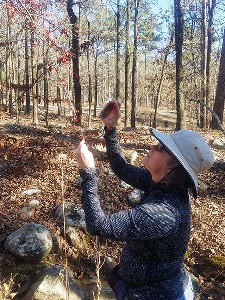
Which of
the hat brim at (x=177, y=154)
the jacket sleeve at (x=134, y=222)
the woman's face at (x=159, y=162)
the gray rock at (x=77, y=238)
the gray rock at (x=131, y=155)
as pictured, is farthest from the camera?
the gray rock at (x=131, y=155)

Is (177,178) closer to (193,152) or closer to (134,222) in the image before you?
(193,152)

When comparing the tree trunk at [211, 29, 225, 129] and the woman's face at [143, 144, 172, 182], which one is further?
the tree trunk at [211, 29, 225, 129]

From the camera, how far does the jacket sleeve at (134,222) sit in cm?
164

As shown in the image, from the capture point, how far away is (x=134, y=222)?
5.40 feet

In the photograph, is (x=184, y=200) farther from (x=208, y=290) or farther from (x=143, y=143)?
(x=143, y=143)

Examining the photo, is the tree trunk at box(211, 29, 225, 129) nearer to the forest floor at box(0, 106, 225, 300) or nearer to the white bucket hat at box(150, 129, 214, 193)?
the forest floor at box(0, 106, 225, 300)

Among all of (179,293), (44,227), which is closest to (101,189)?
(44,227)

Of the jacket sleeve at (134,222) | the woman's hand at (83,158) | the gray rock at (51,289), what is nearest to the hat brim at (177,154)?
the jacket sleeve at (134,222)

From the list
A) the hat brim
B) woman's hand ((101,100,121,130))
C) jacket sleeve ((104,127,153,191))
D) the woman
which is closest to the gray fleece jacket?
the woman

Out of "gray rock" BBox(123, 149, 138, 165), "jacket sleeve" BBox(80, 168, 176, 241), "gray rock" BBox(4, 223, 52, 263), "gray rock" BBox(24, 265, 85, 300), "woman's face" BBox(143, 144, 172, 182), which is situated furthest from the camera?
"gray rock" BBox(123, 149, 138, 165)

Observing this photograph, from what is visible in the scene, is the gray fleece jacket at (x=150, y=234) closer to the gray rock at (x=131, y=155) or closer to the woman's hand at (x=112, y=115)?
the woman's hand at (x=112, y=115)

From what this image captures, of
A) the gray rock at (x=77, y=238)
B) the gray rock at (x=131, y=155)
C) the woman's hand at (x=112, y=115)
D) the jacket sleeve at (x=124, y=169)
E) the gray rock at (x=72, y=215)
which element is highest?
the woman's hand at (x=112, y=115)

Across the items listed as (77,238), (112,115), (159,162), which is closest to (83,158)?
(159,162)

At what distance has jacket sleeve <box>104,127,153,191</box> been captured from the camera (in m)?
2.36
